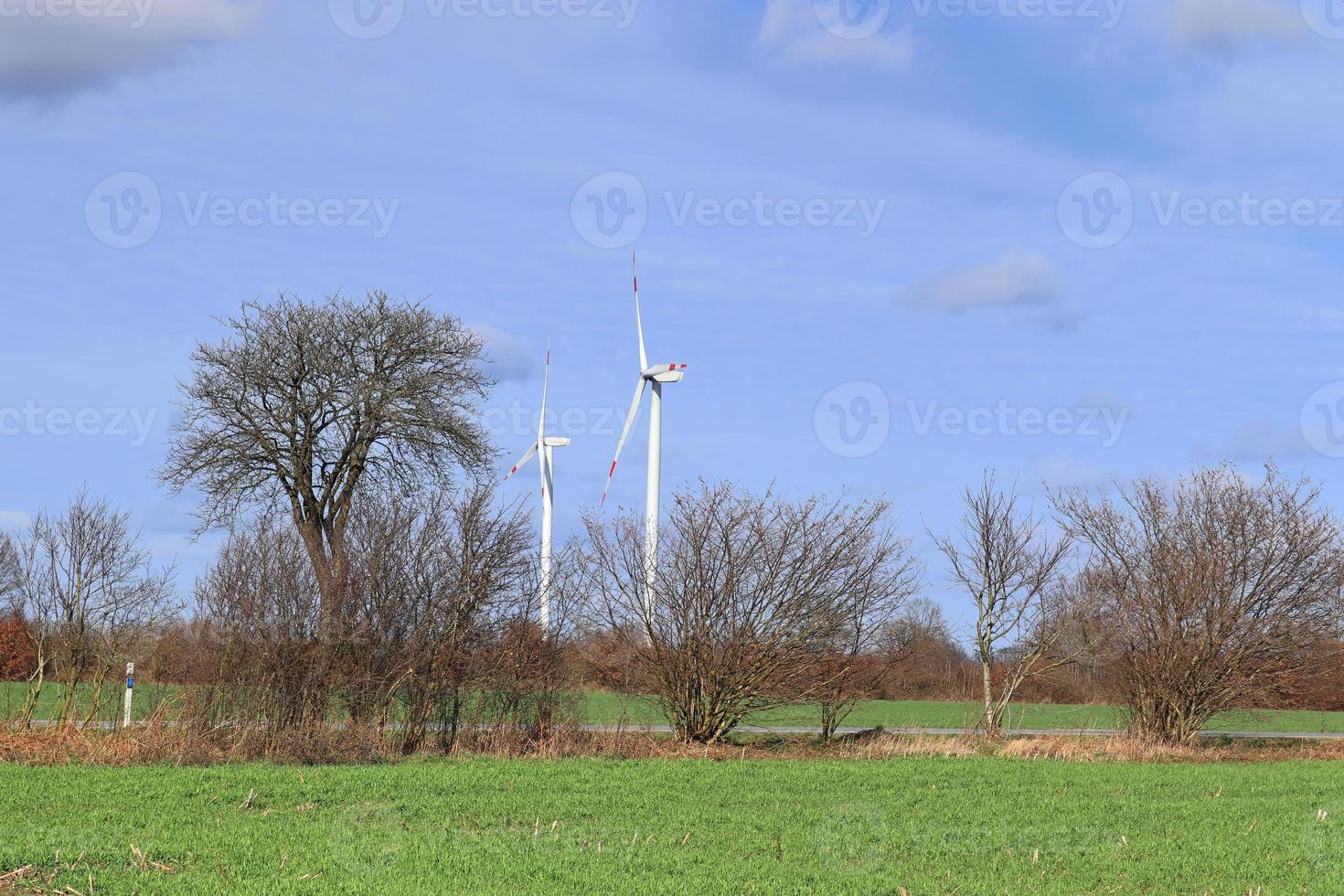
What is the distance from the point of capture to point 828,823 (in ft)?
49.0

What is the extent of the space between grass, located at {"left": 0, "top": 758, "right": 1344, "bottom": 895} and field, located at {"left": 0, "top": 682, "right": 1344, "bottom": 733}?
333 cm

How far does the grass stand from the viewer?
1138 cm

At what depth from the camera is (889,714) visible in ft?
139

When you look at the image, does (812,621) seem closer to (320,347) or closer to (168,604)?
(168,604)

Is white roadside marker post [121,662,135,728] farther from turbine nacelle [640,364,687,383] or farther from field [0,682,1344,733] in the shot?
turbine nacelle [640,364,687,383]

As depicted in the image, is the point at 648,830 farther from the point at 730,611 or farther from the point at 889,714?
the point at 889,714

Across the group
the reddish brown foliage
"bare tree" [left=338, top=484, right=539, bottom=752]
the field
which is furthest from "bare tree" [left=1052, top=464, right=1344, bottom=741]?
the reddish brown foliage

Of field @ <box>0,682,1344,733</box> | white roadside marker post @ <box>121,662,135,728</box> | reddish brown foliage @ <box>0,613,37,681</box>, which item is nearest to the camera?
white roadside marker post @ <box>121,662,135,728</box>

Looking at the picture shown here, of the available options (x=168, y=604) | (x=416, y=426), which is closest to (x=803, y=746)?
(x=168, y=604)

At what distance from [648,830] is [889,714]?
29698mm

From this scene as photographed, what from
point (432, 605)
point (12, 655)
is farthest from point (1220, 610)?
point (12, 655)

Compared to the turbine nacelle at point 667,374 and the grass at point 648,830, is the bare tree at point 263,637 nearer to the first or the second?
the grass at point 648,830

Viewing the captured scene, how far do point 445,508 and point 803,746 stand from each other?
865 centimetres

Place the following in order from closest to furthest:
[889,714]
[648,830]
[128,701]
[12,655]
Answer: [648,830] < [128,701] < [889,714] < [12,655]
